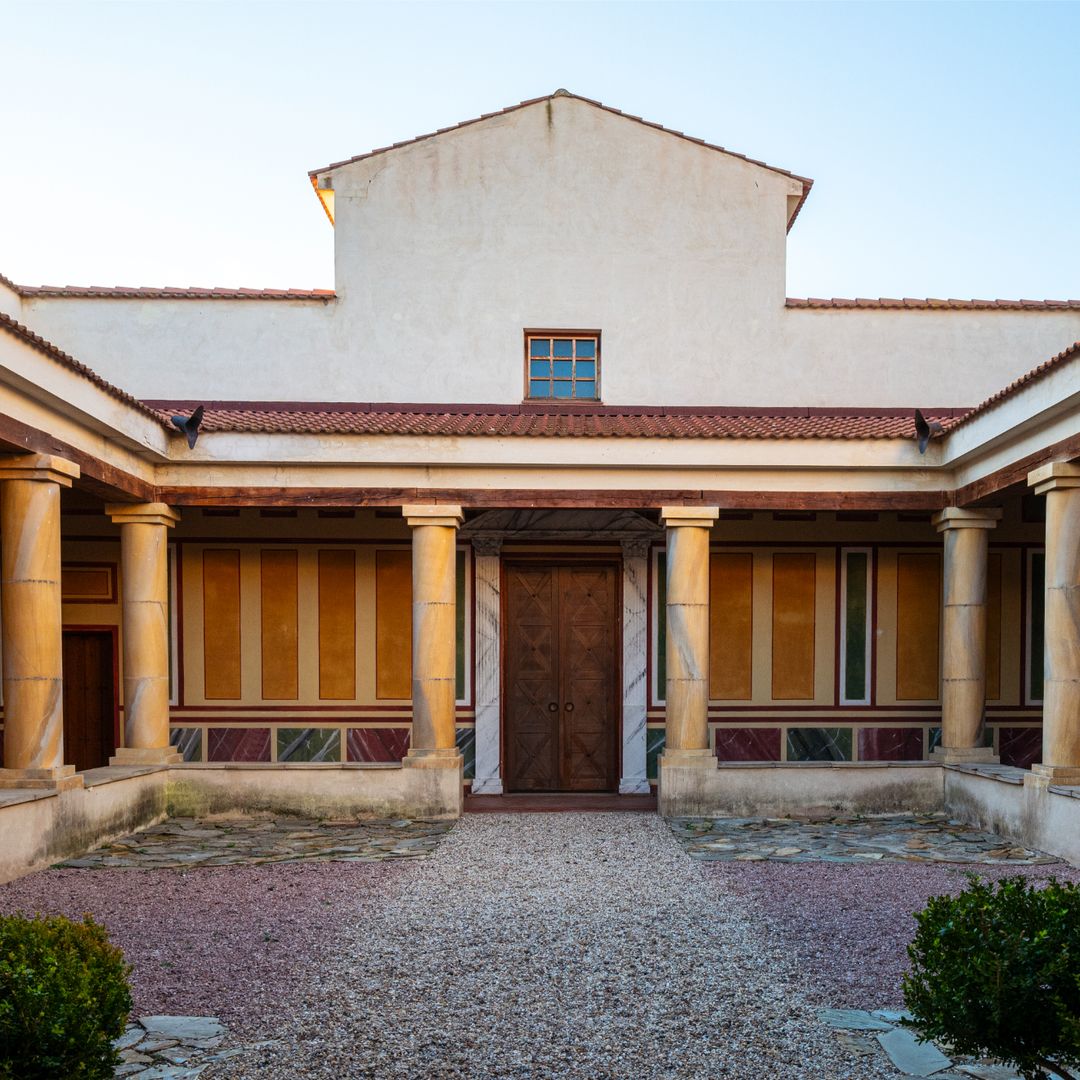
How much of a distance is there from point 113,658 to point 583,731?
610 cm

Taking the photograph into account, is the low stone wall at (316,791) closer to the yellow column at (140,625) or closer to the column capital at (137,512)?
the yellow column at (140,625)

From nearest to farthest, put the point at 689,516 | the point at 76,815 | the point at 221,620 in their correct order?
the point at 76,815 → the point at 689,516 → the point at 221,620

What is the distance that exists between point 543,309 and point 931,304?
547cm

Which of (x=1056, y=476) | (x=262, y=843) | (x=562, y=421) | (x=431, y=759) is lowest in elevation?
(x=262, y=843)

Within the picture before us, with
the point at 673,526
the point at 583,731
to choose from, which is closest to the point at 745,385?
the point at 673,526

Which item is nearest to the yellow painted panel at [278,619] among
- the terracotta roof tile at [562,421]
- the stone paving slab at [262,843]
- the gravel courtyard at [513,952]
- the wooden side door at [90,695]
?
the terracotta roof tile at [562,421]

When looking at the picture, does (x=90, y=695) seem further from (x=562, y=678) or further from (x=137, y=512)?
(x=562, y=678)

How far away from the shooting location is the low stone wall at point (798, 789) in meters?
10.8

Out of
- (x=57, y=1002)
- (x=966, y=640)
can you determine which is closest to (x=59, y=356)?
(x=57, y=1002)

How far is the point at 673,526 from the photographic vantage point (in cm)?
1095

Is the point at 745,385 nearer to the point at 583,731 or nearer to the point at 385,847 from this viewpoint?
the point at 583,731

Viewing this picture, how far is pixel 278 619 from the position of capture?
12758 millimetres

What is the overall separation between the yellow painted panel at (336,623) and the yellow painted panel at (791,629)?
213 inches

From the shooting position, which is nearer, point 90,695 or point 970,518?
point 970,518
